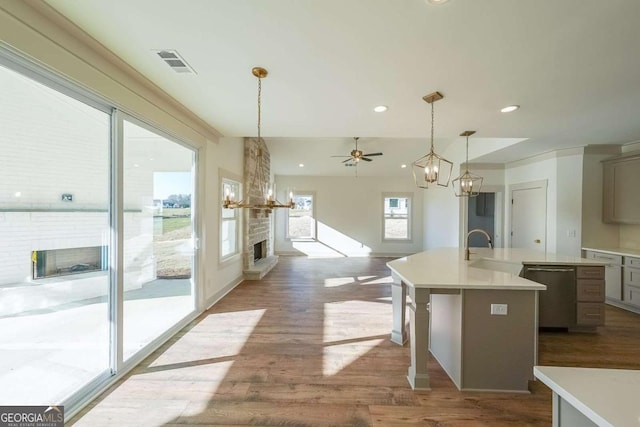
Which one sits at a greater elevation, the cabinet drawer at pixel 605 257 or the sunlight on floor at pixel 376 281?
the cabinet drawer at pixel 605 257

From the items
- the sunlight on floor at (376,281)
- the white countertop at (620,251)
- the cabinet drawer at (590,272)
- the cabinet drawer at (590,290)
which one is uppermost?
the white countertop at (620,251)

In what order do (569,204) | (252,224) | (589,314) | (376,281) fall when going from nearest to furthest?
(589,314) < (569,204) < (376,281) < (252,224)

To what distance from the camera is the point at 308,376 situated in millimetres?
2217

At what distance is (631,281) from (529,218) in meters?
1.84

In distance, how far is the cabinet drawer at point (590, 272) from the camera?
2936 millimetres

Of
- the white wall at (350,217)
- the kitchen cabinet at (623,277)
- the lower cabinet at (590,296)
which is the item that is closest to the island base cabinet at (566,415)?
the lower cabinet at (590,296)

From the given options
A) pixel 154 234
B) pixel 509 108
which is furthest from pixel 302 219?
pixel 509 108

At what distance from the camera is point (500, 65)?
1.98 meters

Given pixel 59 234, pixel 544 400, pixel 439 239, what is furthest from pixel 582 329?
pixel 59 234

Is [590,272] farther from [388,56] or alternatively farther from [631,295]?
[388,56]

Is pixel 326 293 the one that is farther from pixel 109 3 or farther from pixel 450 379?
pixel 109 3

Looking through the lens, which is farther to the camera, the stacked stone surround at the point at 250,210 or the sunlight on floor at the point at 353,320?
the stacked stone surround at the point at 250,210

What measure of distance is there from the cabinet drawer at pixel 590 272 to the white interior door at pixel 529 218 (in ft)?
7.19

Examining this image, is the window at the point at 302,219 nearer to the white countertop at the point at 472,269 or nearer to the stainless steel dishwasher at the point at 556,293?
the white countertop at the point at 472,269
